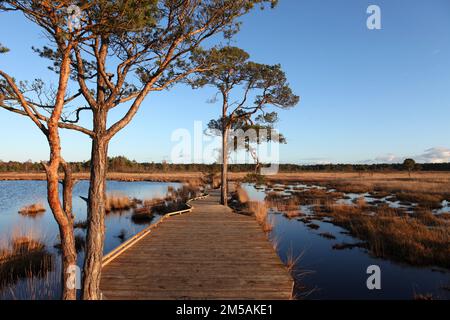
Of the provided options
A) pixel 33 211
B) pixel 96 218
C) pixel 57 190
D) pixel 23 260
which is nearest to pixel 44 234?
pixel 23 260

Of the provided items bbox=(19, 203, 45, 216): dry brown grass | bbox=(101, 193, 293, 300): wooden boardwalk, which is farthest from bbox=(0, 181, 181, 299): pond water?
bbox=(101, 193, 293, 300): wooden boardwalk

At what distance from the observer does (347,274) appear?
30.5 feet

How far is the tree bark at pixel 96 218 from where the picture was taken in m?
4.69

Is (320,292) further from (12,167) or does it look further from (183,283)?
(12,167)

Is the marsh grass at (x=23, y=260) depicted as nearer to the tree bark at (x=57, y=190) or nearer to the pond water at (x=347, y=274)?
the tree bark at (x=57, y=190)

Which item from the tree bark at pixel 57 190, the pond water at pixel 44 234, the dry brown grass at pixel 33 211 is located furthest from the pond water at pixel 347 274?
the dry brown grass at pixel 33 211

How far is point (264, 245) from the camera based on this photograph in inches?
348

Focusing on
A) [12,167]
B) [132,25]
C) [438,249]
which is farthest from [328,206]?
[12,167]

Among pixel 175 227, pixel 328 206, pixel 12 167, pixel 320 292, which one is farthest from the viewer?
pixel 12 167

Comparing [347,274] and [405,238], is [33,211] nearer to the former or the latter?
[347,274]

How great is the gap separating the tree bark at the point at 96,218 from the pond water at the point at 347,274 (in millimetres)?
5434

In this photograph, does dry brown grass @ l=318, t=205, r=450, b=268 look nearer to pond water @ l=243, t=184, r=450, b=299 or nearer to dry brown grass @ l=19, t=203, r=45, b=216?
pond water @ l=243, t=184, r=450, b=299

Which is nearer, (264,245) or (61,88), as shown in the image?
(61,88)
